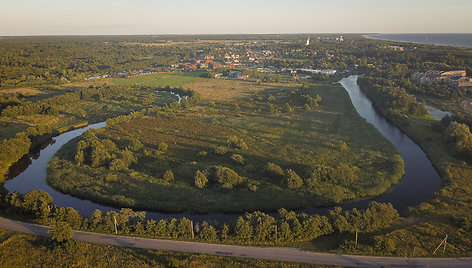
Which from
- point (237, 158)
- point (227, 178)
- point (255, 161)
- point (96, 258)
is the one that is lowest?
point (96, 258)

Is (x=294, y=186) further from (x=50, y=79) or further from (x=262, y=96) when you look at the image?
(x=50, y=79)

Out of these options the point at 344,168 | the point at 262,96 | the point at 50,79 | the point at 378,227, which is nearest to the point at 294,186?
the point at 344,168

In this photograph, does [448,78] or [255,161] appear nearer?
[255,161]

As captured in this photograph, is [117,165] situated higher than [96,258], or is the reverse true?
[117,165]

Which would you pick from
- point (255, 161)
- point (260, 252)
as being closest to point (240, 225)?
point (260, 252)

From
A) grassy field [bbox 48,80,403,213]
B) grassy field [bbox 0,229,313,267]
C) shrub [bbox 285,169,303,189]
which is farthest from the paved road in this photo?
shrub [bbox 285,169,303,189]

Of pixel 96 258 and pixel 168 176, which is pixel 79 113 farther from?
pixel 96 258

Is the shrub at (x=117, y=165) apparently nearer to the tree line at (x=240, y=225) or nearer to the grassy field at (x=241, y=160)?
the grassy field at (x=241, y=160)

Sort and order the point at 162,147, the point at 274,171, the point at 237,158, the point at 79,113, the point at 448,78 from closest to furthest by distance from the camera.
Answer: the point at 274,171
the point at 237,158
the point at 162,147
the point at 79,113
the point at 448,78

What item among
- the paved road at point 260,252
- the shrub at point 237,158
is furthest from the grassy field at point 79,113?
the shrub at point 237,158
